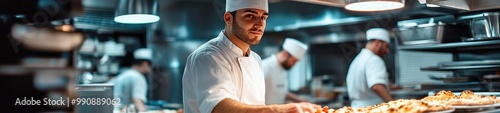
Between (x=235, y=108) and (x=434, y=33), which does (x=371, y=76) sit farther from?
(x=235, y=108)

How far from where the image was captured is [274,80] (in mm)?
6609

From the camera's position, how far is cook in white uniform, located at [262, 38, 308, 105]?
6.58 metres

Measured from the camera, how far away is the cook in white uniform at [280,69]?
6.58 meters

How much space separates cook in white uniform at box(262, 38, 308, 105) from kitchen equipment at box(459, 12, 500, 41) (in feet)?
6.72

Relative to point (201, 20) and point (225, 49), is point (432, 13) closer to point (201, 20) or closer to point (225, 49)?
point (225, 49)

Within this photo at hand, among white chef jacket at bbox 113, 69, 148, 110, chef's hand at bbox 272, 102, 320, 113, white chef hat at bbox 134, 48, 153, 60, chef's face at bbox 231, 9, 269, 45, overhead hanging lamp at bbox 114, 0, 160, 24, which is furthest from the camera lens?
white chef hat at bbox 134, 48, 153, 60

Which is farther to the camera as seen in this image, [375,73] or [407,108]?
[375,73]

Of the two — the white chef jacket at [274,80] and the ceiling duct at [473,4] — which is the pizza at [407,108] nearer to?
the ceiling duct at [473,4]

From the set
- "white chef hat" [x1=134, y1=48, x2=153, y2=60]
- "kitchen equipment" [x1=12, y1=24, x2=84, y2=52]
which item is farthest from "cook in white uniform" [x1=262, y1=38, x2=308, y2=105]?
"kitchen equipment" [x1=12, y1=24, x2=84, y2=52]

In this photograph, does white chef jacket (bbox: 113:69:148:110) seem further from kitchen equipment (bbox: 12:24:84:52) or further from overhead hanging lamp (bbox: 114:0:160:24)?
kitchen equipment (bbox: 12:24:84:52)

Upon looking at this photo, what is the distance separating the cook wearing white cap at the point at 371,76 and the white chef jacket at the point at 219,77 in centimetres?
263

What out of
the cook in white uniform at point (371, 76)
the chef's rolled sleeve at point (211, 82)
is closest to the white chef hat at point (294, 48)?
the cook in white uniform at point (371, 76)

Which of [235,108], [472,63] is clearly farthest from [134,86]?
[235,108]

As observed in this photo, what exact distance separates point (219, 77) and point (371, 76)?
10.3ft
